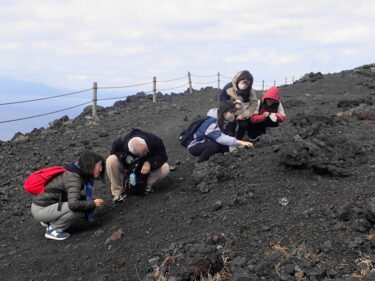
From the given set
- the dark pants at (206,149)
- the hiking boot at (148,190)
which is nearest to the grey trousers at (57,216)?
the hiking boot at (148,190)

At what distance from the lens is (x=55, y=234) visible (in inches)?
195

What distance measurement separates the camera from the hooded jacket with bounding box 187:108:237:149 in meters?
5.84

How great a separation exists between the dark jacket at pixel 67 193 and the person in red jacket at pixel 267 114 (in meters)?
3.64

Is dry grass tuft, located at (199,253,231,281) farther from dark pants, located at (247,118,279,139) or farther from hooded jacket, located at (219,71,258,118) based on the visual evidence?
dark pants, located at (247,118,279,139)

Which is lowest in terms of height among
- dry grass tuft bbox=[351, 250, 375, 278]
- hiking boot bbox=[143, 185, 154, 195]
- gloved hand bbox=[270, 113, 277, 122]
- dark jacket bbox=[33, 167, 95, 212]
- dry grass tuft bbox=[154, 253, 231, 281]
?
dry grass tuft bbox=[154, 253, 231, 281]

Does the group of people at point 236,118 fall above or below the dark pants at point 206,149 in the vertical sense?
above

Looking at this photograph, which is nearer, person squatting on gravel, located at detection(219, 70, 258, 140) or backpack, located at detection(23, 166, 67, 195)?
backpack, located at detection(23, 166, 67, 195)

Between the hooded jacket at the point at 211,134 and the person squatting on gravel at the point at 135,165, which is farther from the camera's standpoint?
the hooded jacket at the point at 211,134

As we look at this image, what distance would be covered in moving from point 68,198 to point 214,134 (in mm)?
2260

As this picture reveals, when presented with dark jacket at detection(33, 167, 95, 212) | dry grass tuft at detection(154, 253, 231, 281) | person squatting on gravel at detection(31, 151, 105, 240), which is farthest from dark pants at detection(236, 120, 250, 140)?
dry grass tuft at detection(154, 253, 231, 281)

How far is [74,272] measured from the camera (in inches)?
162

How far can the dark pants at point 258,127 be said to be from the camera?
7488mm

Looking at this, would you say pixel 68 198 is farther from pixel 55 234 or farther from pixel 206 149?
pixel 206 149

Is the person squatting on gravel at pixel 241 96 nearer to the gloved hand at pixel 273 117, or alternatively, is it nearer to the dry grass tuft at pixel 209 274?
the gloved hand at pixel 273 117
